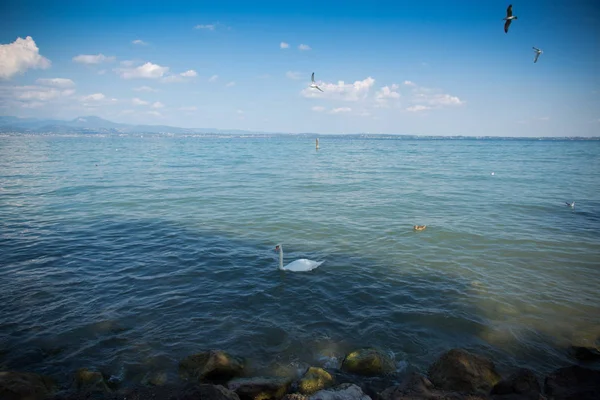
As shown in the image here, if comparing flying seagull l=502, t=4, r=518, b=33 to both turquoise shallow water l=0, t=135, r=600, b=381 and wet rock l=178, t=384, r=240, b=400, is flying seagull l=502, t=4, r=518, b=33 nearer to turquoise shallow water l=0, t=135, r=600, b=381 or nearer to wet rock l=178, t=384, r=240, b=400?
turquoise shallow water l=0, t=135, r=600, b=381

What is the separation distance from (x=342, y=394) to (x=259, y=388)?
1.64 m

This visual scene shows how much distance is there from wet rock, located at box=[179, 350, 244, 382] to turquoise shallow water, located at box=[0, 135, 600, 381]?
1.88 ft

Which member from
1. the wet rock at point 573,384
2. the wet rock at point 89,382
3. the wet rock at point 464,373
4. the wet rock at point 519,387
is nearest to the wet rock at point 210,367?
the wet rock at point 89,382

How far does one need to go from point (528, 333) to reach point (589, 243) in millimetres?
10588

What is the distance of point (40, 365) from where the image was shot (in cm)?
774

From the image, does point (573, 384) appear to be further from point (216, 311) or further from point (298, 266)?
point (216, 311)

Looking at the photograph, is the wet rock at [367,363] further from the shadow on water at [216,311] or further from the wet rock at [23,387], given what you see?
the wet rock at [23,387]

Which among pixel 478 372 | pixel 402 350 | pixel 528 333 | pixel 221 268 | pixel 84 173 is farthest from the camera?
pixel 84 173

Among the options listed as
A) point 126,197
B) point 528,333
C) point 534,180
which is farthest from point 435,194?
point 126,197

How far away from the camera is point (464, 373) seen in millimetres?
6758

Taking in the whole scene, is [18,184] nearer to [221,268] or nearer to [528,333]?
[221,268]

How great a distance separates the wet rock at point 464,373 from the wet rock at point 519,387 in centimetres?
24

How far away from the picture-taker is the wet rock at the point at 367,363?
24.6ft

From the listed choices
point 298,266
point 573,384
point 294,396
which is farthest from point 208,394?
point 298,266
